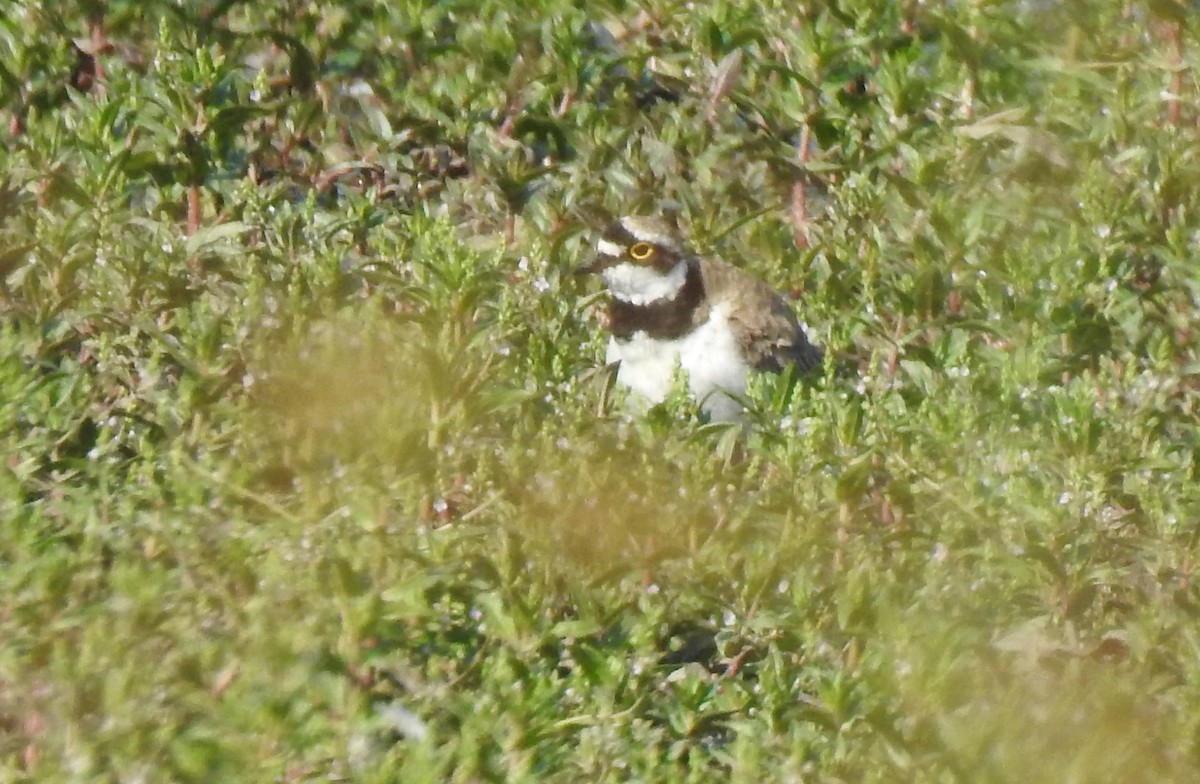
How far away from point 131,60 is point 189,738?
444cm

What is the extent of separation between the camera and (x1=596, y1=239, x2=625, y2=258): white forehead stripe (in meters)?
7.84

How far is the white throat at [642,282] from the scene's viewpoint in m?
7.80

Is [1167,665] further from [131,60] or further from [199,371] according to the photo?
[131,60]

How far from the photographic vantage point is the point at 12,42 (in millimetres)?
7281

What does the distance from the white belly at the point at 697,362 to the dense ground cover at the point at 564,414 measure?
34 cm

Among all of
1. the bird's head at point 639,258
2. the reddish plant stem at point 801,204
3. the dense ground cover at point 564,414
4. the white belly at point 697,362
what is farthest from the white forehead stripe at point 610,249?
the reddish plant stem at point 801,204

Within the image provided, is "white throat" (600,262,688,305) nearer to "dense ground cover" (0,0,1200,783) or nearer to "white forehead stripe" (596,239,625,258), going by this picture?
"white forehead stripe" (596,239,625,258)

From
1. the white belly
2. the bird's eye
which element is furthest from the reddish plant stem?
the bird's eye

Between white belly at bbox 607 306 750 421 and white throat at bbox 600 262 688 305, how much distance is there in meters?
0.17

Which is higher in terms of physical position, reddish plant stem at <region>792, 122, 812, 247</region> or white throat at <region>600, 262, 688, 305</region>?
reddish plant stem at <region>792, 122, 812, 247</region>

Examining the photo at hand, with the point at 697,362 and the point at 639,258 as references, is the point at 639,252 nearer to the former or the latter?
the point at 639,258

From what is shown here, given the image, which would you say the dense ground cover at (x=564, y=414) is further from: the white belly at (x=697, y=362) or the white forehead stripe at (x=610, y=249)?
the white belly at (x=697, y=362)

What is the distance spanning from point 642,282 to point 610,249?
20cm

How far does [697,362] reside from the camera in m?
7.86
